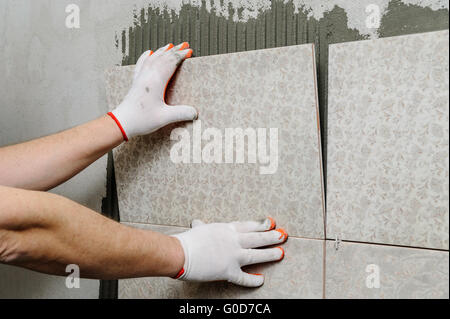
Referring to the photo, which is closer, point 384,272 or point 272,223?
point 384,272

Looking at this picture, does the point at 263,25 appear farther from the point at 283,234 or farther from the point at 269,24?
the point at 283,234

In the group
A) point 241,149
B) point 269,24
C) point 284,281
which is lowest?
point 284,281

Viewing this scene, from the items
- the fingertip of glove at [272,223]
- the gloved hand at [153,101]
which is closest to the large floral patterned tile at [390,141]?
the fingertip of glove at [272,223]

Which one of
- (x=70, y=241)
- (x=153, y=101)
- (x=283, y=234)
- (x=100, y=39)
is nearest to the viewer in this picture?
(x=70, y=241)

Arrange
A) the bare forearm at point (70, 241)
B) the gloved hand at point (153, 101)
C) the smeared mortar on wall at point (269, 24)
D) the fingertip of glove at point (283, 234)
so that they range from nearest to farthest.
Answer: the bare forearm at point (70, 241)
the smeared mortar on wall at point (269, 24)
the fingertip of glove at point (283, 234)
the gloved hand at point (153, 101)

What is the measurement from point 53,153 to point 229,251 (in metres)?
0.58

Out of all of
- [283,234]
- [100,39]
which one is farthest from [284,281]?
[100,39]

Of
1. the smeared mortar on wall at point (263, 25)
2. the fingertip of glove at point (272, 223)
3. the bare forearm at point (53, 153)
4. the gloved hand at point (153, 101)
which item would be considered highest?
the smeared mortar on wall at point (263, 25)

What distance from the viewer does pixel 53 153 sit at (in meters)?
1.18

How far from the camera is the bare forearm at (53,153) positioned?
1.17 meters

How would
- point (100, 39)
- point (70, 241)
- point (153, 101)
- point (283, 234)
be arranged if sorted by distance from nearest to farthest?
1. point (70, 241)
2. point (283, 234)
3. point (153, 101)
4. point (100, 39)

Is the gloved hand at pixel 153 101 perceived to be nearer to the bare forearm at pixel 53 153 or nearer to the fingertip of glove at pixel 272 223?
the bare forearm at pixel 53 153

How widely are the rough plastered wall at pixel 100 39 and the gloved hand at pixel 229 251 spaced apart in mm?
327
